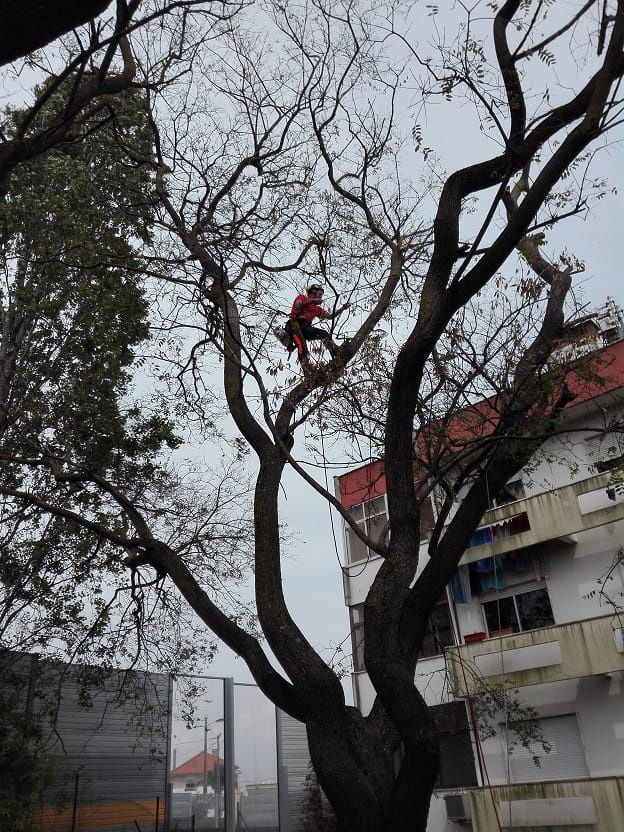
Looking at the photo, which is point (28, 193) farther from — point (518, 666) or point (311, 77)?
point (518, 666)

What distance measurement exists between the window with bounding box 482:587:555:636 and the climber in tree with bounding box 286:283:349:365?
903cm

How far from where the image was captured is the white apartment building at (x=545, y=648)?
484 inches

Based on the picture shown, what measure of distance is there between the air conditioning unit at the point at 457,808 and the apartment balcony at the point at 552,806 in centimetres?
6

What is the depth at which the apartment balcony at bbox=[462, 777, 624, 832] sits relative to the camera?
37.4ft

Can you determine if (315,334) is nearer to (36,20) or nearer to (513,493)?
(36,20)

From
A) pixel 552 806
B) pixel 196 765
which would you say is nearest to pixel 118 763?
pixel 196 765

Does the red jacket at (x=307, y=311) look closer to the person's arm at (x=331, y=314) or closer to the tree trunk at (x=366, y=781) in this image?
the person's arm at (x=331, y=314)

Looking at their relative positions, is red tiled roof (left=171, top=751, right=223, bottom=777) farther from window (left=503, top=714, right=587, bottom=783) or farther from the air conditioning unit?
window (left=503, top=714, right=587, bottom=783)

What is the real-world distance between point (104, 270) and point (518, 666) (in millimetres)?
10650

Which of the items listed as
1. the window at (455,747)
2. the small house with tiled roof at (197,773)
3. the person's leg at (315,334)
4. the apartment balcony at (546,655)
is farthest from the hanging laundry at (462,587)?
the person's leg at (315,334)

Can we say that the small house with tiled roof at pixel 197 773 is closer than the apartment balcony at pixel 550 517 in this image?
Yes

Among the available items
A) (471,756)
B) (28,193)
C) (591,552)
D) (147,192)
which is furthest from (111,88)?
(471,756)

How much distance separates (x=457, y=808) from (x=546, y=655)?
3249 mm

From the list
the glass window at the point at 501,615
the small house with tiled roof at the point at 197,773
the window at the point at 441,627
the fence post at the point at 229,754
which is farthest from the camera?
the window at the point at 441,627
